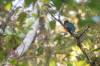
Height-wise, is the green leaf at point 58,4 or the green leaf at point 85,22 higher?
the green leaf at point 58,4

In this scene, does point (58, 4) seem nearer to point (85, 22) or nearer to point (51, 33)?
point (85, 22)

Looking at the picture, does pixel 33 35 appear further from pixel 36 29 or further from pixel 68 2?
pixel 68 2

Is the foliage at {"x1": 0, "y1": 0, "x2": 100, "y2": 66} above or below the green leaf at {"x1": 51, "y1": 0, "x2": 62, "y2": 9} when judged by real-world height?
below

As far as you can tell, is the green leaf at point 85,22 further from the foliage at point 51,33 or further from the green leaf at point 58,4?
the green leaf at point 58,4

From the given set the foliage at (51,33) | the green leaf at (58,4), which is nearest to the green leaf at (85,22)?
the foliage at (51,33)

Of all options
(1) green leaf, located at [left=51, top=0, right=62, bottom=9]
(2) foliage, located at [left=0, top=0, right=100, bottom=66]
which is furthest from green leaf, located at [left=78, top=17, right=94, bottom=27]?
(1) green leaf, located at [left=51, top=0, right=62, bottom=9]

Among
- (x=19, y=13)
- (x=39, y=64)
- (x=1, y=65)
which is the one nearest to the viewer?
(x=1, y=65)

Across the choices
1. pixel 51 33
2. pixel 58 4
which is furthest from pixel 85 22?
pixel 51 33

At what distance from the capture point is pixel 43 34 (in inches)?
117

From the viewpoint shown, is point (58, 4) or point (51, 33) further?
point (51, 33)

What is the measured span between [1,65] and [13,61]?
182 millimetres

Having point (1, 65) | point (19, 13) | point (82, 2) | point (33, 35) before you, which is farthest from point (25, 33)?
point (82, 2)

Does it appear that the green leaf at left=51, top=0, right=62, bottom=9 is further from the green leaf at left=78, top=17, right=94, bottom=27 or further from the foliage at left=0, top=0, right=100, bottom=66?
the green leaf at left=78, top=17, right=94, bottom=27

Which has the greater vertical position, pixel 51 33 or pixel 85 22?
pixel 85 22
